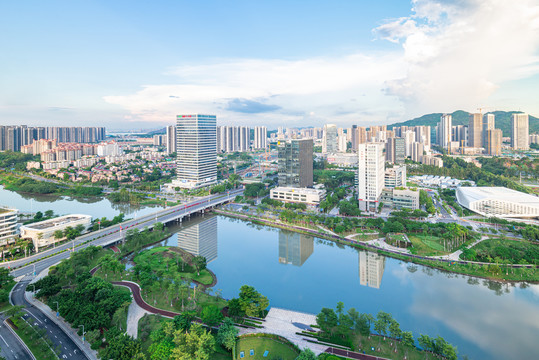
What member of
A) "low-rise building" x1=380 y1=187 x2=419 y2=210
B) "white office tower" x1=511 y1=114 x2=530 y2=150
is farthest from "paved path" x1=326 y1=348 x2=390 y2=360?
"white office tower" x1=511 y1=114 x2=530 y2=150

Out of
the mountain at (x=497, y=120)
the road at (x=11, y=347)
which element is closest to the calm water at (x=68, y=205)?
the road at (x=11, y=347)

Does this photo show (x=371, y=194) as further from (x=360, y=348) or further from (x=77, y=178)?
(x=77, y=178)

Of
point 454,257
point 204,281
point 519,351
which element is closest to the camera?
point 519,351

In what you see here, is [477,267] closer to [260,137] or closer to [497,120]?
[260,137]

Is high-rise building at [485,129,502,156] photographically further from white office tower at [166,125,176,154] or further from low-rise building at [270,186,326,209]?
white office tower at [166,125,176,154]

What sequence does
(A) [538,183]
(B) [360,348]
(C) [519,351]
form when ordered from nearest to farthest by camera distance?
(B) [360,348], (C) [519,351], (A) [538,183]

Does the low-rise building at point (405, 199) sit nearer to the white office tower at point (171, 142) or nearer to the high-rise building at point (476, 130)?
the high-rise building at point (476, 130)

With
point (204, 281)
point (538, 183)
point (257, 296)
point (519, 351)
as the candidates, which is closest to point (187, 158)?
point (204, 281)
